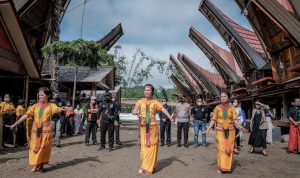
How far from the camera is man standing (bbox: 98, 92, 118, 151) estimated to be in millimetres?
10945

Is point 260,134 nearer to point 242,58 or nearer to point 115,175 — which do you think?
point 115,175

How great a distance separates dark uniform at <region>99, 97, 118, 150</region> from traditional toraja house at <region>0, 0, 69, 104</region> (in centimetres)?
526

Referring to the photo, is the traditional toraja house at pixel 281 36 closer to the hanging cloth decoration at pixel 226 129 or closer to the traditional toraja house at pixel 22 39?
the hanging cloth decoration at pixel 226 129

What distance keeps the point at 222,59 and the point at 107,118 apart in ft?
63.3

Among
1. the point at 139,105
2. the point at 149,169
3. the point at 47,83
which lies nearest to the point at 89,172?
the point at 149,169

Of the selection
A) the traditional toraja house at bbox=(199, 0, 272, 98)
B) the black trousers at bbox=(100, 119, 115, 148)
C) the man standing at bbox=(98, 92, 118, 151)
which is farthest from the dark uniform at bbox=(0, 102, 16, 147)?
the traditional toraja house at bbox=(199, 0, 272, 98)

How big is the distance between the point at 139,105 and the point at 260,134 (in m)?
5.31

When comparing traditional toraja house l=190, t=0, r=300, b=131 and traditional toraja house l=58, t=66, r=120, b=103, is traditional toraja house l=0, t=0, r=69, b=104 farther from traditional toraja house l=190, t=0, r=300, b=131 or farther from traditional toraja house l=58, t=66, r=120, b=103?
traditional toraja house l=190, t=0, r=300, b=131

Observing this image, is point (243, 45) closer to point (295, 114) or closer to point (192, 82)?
point (295, 114)

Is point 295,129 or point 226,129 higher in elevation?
point 226,129

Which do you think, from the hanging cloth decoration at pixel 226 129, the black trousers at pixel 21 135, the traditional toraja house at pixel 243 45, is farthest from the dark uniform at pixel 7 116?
the traditional toraja house at pixel 243 45

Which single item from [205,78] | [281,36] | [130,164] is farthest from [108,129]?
[205,78]

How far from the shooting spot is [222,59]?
28.4 metres

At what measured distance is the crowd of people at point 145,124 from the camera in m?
7.09
